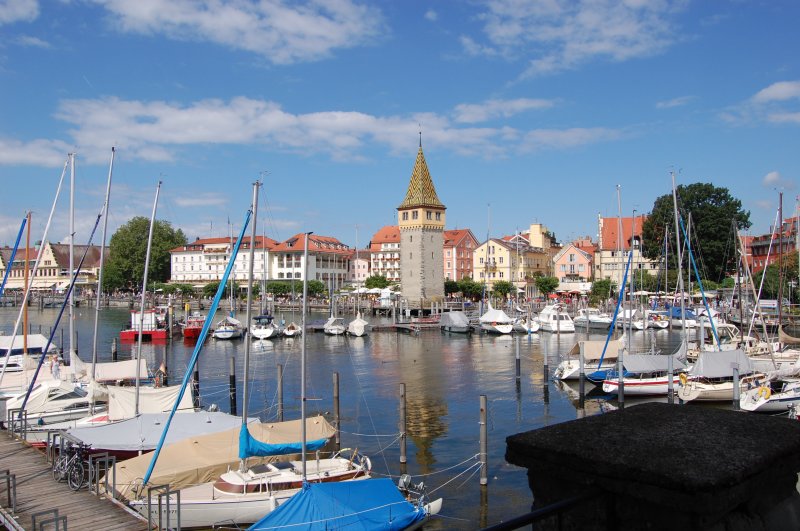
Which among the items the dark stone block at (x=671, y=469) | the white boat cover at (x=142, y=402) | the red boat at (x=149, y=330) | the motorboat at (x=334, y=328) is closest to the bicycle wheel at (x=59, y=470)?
the white boat cover at (x=142, y=402)

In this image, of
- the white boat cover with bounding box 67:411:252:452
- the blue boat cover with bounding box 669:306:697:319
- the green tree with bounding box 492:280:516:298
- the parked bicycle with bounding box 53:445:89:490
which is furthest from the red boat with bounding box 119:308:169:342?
the green tree with bounding box 492:280:516:298

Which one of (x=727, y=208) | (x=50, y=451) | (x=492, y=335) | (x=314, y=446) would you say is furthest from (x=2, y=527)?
(x=727, y=208)

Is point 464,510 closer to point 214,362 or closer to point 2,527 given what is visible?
point 2,527

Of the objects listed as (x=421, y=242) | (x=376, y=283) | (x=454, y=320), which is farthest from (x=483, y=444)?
(x=376, y=283)

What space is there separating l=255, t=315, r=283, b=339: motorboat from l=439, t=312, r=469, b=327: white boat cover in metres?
19.6

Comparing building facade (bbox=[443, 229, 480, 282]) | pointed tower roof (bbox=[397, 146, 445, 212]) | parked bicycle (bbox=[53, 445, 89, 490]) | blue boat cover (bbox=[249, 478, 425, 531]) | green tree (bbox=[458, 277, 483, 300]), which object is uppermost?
pointed tower roof (bbox=[397, 146, 445, 212])

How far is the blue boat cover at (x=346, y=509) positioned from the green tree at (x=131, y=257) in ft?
442

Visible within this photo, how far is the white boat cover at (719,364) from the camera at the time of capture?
34.9m

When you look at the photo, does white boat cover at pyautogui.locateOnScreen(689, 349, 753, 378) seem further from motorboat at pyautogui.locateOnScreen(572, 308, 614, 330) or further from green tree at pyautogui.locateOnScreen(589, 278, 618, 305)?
green tree at pyautogui.locateOnScreen(589, 278, 618, 305)

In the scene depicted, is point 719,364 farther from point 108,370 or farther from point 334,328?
point 334,328

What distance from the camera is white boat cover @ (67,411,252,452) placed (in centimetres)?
2244

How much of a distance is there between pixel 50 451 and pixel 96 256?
175 meters

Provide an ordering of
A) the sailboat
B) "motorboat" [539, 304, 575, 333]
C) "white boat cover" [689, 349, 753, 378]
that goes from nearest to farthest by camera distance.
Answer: the sailboat < "white boat cover" [689, 349, 753, 378] < "motorboat" [539, 304, 575, 333]

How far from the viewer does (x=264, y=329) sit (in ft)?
231
